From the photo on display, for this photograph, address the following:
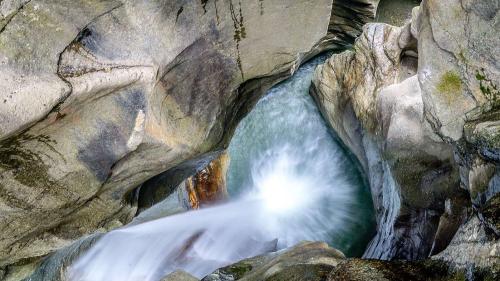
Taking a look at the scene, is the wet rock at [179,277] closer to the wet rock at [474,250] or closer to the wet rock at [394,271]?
the wet rock at [394,271]

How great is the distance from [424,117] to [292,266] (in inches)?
113

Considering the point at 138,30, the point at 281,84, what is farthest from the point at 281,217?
the point at 138,30

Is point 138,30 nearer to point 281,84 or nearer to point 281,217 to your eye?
point 281,217

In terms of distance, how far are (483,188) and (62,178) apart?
19.0ft

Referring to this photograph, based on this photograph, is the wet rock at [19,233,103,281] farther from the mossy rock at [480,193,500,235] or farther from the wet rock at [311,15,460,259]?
the mossy rock at [480,193,500,235]

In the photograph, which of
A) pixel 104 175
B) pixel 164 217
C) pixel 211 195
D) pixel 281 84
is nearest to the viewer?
pixel 104 175

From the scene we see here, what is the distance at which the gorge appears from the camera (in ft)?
16.4

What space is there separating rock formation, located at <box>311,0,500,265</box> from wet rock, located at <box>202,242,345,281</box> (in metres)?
1.72

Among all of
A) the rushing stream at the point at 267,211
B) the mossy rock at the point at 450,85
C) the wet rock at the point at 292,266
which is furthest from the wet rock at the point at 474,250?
the rushing stream at the point at 267,211

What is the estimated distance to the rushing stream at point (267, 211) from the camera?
31.8 ft

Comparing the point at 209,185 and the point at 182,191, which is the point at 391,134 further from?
the point at 182,191

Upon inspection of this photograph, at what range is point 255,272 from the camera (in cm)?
639

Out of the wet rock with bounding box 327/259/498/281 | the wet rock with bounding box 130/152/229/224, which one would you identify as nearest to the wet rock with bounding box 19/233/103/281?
the wet rock with bounding box 130/152/229/224

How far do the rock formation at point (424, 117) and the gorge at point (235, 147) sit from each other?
3cm
